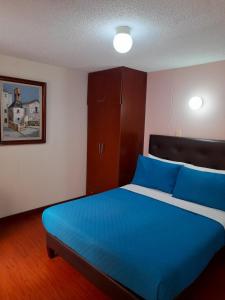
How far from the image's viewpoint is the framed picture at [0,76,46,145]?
2.87 meters

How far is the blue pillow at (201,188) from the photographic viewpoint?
228cm

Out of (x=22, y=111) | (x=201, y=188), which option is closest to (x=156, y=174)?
(x=201, y=188)

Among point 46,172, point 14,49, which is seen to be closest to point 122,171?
point 46,172

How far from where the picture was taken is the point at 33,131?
3162 mm

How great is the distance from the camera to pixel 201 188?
2395 mm

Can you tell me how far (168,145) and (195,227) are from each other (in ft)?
4.83

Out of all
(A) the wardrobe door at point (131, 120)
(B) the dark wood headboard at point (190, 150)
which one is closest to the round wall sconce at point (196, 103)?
(B) the dark wood headboard at point (190, 150)

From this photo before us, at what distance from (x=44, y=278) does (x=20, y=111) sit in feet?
6.65

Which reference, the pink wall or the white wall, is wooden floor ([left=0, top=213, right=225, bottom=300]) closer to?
the white wall

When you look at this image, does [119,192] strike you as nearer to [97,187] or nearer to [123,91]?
[97,187]

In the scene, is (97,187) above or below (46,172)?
below

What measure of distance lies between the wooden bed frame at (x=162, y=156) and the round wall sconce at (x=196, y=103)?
1.40 ft

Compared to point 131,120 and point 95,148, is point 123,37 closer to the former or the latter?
point 131,120

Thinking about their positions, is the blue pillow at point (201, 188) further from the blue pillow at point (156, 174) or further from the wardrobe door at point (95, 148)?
the wardrobe door at point (95, 148)
